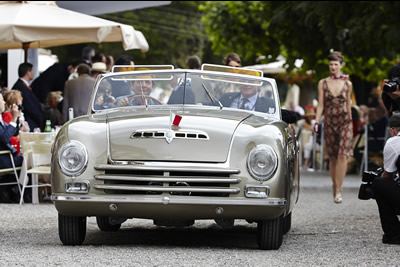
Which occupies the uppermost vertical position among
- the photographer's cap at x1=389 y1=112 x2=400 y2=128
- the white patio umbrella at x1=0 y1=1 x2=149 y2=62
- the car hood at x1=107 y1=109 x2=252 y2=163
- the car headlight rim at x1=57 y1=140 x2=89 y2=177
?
the white patio umbrella at x1=0 y1=1 x2=149 y2=62

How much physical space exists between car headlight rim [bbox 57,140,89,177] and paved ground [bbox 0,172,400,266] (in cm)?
60

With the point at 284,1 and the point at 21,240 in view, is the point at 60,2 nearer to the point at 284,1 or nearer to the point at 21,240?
the point at 284,1

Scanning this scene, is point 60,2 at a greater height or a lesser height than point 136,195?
greater

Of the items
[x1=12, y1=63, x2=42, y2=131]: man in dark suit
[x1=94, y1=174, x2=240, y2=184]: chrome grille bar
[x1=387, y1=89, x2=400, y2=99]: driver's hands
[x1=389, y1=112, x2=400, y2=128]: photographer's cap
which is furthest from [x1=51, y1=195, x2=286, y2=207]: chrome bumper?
[x1=12, y1=63, x2=42, y2=131]: man in dark suit

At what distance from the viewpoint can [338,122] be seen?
45.2 feet

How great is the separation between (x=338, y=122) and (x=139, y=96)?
18.3 ft

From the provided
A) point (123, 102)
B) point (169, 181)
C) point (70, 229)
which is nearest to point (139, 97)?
point (123, 102)

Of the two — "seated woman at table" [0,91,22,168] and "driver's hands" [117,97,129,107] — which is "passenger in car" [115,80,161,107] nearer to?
"driver's hands" [117,97,129,107]

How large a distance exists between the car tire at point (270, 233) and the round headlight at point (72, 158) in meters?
1.45

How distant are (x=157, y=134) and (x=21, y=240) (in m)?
1.74

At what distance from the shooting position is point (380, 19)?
17656mm

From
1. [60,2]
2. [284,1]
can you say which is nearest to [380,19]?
[284,1]

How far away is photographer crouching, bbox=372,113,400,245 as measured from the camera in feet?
26.7

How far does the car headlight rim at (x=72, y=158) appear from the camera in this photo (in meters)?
7.36
